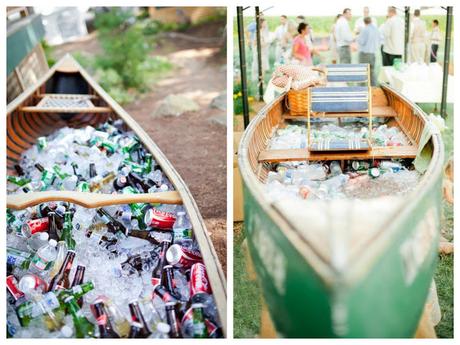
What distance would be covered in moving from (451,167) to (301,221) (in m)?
3.16

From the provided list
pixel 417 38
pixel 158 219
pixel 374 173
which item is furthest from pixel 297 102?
pixel 417 38

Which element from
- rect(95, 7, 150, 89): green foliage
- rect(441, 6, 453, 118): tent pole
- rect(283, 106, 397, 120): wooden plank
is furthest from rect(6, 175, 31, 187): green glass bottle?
rect(95, 7, 150, 89): green foliage

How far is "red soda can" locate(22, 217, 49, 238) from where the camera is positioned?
450cm

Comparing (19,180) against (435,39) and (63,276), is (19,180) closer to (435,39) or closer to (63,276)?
(63,276)

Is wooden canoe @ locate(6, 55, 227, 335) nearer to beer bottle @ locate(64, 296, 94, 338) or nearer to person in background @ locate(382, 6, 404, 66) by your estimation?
beer bottle @ locate(64, 296, 94, 338)

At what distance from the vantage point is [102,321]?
3.64 metres

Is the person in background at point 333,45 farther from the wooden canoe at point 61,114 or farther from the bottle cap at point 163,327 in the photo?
the bottle cap at point 163,327

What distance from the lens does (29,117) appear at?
739 centimetres

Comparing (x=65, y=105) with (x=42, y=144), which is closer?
(x=42, y=144)

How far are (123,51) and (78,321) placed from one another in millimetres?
9004

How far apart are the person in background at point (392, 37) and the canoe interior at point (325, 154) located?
9.34ft

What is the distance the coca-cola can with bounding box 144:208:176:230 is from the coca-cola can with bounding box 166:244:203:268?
369mm
